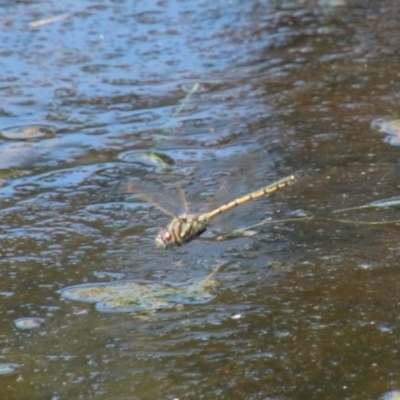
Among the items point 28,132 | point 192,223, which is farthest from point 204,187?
point 28,132

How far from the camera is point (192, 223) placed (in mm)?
3002

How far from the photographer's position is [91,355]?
2.41m

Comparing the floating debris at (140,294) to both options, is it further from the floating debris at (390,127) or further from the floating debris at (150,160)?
the floating debris at (390,127)

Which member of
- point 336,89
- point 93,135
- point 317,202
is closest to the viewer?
point 317,202

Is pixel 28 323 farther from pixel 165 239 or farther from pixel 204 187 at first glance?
pixel 204 187

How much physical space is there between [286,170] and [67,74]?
144cm

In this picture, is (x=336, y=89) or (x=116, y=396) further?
(x=336, y=89)

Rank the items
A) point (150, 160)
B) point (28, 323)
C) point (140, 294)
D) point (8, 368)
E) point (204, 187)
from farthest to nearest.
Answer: point (150, 160) → point (204, 187) → point (140, 294) → point (28, 323) → point (8, 368)

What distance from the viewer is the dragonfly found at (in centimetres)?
291

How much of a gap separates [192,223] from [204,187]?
0.45 m

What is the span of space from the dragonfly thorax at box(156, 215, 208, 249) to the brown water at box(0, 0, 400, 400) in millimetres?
45

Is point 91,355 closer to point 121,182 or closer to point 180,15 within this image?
point 121,182

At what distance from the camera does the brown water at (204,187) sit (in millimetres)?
2332

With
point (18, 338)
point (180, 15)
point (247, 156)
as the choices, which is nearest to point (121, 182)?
point (247, 156)
